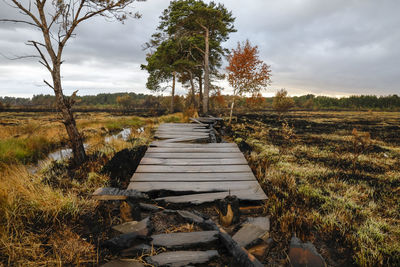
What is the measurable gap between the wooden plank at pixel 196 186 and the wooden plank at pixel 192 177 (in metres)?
0.13

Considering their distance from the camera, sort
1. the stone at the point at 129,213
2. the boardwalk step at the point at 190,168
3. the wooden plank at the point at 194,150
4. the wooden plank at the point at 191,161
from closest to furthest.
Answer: the stone at the point at 129,213, the boardwalk step at the point at 190,168, the wooden plank at the point at 191,161, the wooden plank at the point at 194,150

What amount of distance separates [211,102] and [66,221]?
40741 millimetres

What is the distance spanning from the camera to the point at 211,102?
42031 millimetres

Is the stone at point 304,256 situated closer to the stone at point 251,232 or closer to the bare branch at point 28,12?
the stone at point 251,232

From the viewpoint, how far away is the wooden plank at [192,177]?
3404 millimetres

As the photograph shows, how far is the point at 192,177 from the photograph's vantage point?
3.54m

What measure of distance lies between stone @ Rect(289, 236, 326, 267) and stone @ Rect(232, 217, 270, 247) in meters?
0.30

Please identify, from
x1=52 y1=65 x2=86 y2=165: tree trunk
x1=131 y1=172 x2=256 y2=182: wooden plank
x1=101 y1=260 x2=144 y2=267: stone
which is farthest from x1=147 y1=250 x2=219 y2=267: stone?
x1=52 y1=65 x2=86 y2=165: tree trunk

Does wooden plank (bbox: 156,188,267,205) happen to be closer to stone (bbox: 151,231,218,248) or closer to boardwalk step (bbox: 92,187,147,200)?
boardwalk step (bbox: 92,187,147,200)

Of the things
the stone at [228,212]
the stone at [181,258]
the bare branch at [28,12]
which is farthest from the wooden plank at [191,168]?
the bare branch at [28,12]

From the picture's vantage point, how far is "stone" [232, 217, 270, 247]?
1975 mm

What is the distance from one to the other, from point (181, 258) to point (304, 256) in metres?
1.19

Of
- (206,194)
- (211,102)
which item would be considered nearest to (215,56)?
(211,102)

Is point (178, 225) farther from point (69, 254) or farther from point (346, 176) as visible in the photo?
point (346, 176)
